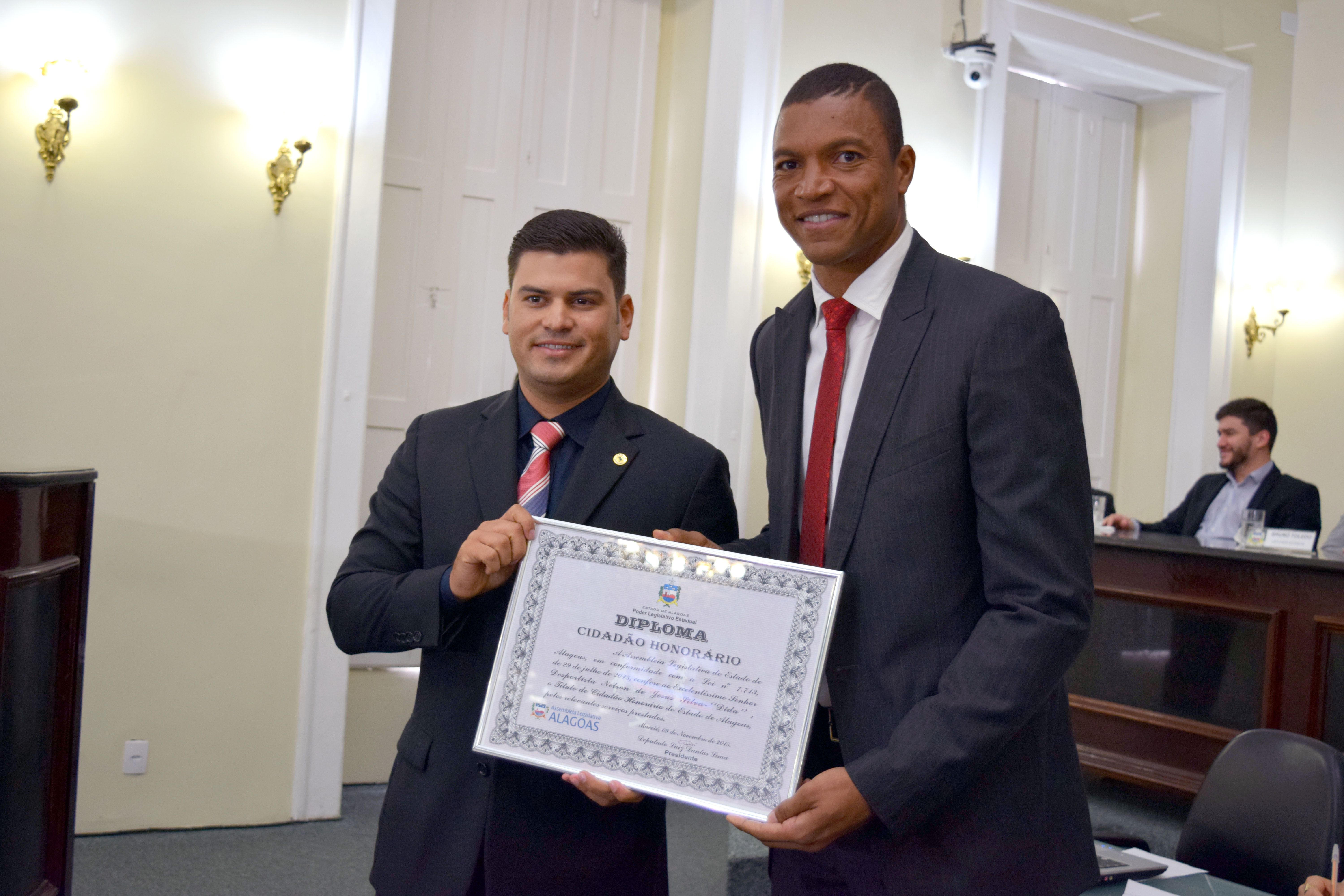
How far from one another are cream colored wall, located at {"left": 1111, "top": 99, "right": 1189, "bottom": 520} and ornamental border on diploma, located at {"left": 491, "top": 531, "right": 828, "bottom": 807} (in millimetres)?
6506

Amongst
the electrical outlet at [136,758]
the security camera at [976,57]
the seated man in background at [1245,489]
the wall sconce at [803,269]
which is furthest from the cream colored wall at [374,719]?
the security camera at [976,57]

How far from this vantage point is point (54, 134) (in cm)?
364

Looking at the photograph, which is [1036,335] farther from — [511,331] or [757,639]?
[511,331]

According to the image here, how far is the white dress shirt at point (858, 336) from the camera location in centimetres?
140

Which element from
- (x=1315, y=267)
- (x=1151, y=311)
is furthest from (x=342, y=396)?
(x=1315, y=267)

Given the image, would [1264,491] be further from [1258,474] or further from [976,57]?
[976,57]

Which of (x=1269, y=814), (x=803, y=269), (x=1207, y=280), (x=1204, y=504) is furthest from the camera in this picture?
(x=1207, y=280)

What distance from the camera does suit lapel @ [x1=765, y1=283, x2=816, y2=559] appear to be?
57.6 inches

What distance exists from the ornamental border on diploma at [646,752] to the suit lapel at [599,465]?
0.13 meters

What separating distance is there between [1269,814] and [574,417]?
5.50 ft

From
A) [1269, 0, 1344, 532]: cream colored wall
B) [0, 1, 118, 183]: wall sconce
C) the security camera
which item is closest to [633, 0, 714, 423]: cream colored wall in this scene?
the security camera

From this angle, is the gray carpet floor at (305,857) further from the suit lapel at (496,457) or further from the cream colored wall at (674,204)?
the suit lapel at (496,457)

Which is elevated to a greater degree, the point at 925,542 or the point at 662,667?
the point at 925,542

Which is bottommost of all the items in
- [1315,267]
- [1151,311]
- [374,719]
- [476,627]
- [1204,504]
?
[374,719]
